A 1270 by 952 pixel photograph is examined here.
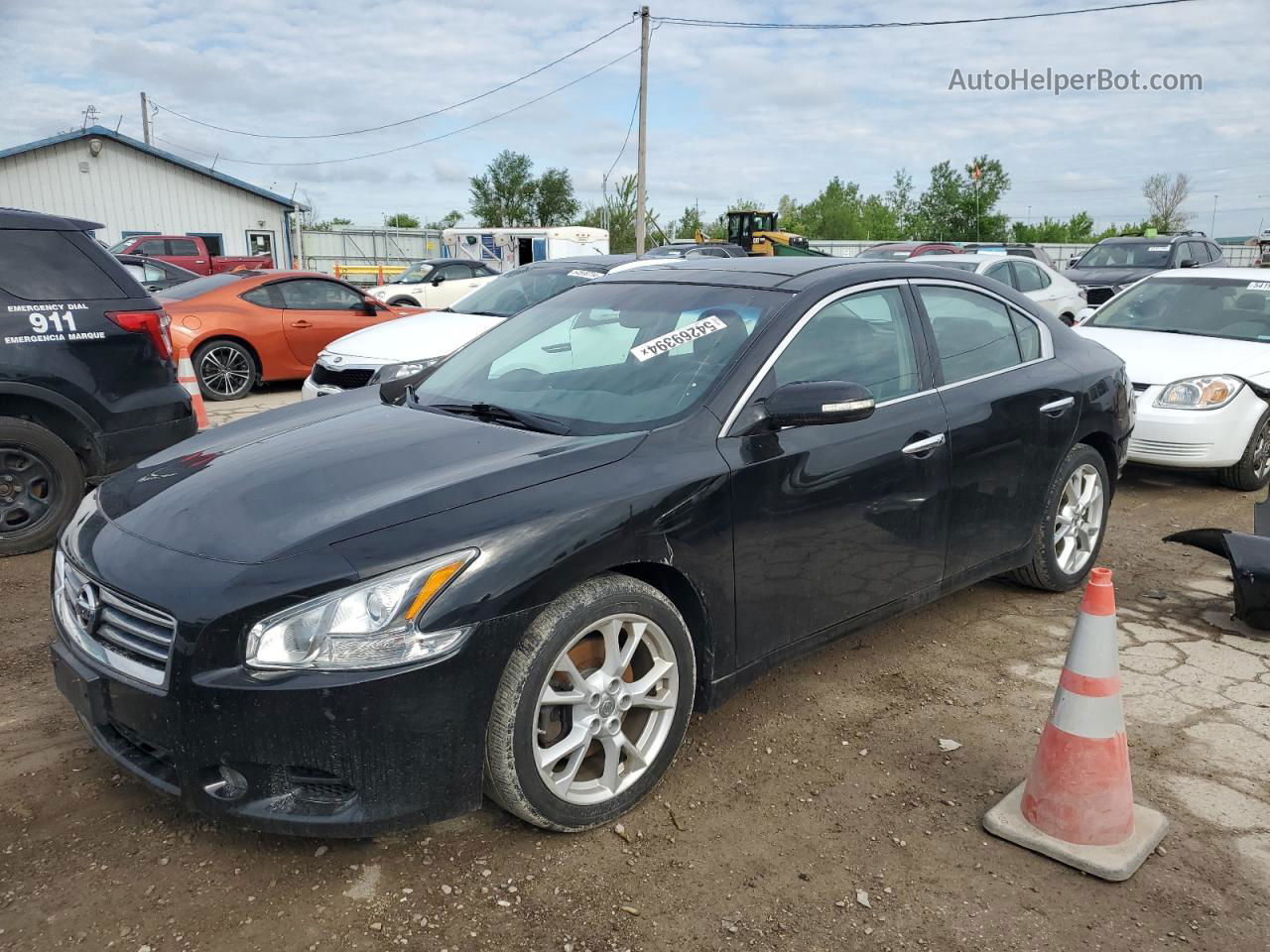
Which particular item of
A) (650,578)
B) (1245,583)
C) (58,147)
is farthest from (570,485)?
(58,147)

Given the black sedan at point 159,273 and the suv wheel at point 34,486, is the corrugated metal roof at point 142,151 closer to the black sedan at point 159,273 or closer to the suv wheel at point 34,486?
the black sedan at point 159,273

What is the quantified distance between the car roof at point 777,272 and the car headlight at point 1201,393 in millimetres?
3363

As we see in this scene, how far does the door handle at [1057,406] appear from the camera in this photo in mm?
4266

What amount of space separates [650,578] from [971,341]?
79.6 inches

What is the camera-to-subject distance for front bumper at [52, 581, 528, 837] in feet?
7.68

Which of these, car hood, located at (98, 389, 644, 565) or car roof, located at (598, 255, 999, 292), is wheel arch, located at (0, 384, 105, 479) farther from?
car roof, located at (598, 255, 999, 292)

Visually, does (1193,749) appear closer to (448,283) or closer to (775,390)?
(775,390)

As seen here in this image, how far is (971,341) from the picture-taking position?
4.12m

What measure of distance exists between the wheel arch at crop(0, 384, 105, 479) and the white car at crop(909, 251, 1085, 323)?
9.04m

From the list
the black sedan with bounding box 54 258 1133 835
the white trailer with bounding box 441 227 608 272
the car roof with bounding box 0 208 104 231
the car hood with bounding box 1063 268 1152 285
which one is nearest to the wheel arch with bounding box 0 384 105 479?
the car roof with bounding box 0 208 104 231

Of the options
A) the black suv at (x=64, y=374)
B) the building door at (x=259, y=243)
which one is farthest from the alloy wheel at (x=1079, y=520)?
the building door at (x=259, y=243)

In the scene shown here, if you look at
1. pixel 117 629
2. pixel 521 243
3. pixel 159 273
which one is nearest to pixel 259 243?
pixel 521 243

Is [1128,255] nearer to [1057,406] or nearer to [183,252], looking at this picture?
[1057,406]

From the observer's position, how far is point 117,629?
2582 millimetres
